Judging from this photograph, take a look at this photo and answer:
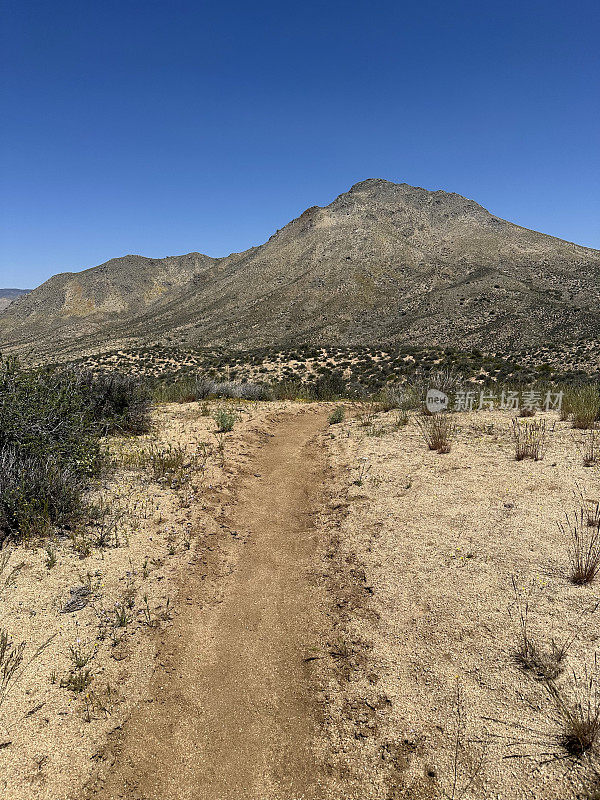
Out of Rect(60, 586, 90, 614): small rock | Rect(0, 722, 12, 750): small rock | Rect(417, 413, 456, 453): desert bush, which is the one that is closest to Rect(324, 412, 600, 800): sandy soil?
Rect(417, 413, 456, 453): desert bush

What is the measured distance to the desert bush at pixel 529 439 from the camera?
6023 millimetres

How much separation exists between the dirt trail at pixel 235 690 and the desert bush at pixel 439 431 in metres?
2.95

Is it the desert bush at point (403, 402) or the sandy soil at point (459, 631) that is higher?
the desert bush at point (403, 402)

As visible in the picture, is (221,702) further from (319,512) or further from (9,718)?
(319,512)

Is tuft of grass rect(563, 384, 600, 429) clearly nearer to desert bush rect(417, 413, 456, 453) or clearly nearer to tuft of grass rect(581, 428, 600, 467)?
tuft of grass rect(581, 428, 600, 467)

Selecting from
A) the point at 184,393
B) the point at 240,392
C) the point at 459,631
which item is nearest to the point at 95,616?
the point at 459,631

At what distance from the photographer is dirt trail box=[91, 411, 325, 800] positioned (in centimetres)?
246

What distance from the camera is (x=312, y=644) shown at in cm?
349

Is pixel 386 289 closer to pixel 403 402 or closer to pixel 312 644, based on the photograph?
pixel 403 402

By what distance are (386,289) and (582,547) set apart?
6965cm

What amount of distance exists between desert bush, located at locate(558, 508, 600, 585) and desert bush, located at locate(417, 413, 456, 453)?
267 centimetres

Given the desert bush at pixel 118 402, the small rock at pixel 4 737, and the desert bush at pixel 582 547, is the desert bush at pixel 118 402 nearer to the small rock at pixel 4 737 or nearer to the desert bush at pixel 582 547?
the small rock at pixel 4 737

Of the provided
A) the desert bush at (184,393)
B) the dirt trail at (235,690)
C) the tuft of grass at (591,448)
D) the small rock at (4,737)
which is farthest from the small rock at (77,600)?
the desert bush at (184,393)

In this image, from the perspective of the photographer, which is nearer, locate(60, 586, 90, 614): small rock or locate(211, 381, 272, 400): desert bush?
locate(60, 586, 90, 614): small rock
